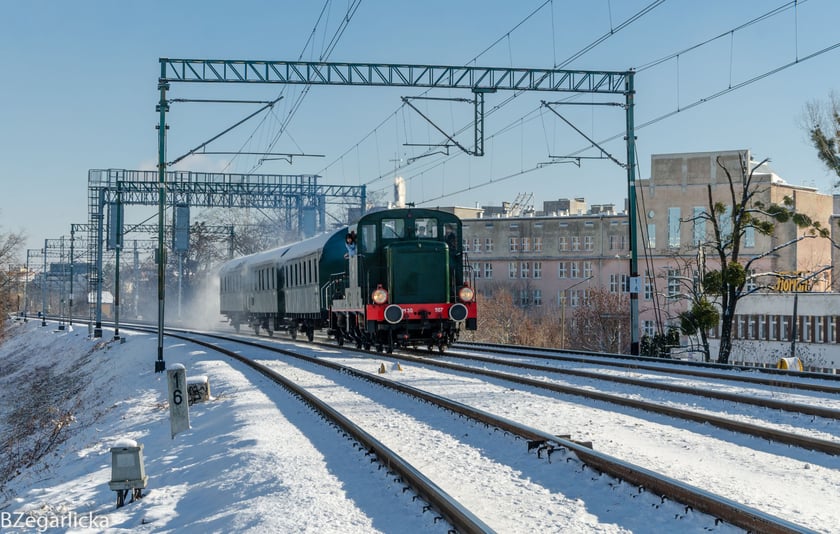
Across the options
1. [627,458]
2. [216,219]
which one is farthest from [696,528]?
[216,219]

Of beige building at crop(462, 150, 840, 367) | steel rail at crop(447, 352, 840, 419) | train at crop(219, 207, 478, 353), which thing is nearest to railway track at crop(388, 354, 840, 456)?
steel rail at crop(447, 352, 840, 419)

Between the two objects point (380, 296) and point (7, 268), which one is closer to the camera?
point (380, 296)

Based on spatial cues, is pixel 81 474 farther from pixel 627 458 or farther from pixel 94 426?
pixel 627 458

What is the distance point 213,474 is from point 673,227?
68.3m

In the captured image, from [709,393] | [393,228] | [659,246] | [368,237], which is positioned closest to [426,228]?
[393,228]

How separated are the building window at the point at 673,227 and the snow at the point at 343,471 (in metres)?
59.4

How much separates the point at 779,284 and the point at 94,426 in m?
31.2

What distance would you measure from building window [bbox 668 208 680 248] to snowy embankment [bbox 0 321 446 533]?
2273 inches

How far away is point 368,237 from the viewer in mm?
24109

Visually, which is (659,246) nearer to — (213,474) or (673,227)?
(673,227)

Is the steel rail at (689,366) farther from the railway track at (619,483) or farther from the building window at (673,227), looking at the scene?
the building window at (673,227)

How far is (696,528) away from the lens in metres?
6.57

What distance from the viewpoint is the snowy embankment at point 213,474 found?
751cm

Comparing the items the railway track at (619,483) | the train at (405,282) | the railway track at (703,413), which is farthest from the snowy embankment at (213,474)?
the train at (405,282)
